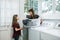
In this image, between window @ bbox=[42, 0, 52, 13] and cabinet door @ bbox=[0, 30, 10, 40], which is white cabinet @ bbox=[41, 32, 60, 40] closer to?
window @ bbox=[42, 0, 52, 13]

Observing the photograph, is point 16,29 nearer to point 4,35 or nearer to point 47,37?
point 4,35

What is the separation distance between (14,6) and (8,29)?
2.70 feet

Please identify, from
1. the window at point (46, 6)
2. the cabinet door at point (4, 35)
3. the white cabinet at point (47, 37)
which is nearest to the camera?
the white cabinet at point (47, 37)

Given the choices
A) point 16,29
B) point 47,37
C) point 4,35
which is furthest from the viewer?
point 4,35

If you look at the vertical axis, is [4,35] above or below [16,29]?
below

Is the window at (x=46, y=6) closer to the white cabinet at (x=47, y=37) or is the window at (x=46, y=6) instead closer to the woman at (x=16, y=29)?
the woman at (x=16, y=29)

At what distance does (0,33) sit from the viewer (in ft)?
16.4

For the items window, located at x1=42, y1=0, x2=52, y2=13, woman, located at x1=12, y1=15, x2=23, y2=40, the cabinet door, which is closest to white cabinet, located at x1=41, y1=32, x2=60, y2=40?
window, located at x1=42, y1=0, x2=52, y2=13

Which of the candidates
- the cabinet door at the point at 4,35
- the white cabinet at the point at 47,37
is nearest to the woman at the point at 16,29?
the cabinet door at the point at 4,35

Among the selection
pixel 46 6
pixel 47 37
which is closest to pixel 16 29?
pixel 46 6

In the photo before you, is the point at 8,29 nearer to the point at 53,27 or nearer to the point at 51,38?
the point at 53,27

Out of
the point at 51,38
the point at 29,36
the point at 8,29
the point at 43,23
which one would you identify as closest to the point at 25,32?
the point at 29,36

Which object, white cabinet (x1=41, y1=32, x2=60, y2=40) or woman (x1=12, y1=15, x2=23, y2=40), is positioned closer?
white cabinet (x1=41, y1=32, x2=60, y2=40)

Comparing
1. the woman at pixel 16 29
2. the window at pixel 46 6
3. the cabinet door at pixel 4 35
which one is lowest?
the cabinet door at pixel 4 35
